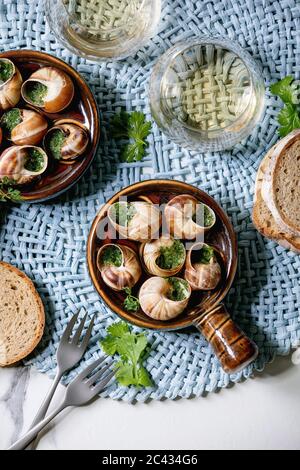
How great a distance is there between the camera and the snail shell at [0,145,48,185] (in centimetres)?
124

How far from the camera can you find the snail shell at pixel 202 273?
3.98 feet

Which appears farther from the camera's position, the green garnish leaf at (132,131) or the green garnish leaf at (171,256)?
the green garnish leaf at (132,131)

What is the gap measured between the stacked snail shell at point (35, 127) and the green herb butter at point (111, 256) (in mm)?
198

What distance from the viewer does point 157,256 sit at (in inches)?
48.4

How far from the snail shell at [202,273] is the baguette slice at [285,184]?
6.4 inches

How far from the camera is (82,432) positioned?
4.50 feet

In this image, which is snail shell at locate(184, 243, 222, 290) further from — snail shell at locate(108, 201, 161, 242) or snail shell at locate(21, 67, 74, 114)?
snail shell at locate(21, 67, 74, 114)

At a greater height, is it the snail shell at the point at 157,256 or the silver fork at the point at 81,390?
the snail shell at the point at 157,256


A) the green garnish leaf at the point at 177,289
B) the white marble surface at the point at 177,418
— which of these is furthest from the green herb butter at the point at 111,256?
the white marble surface at the point at 177,418

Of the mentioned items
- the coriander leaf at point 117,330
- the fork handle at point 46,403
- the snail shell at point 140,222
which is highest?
the snail shell at point 140,222

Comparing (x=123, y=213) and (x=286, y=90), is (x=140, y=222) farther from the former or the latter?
(x=286, y=90)

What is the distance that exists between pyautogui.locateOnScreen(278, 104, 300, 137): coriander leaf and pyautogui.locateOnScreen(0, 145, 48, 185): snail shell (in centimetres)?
50

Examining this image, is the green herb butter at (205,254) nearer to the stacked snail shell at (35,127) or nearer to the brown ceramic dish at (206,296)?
the brown ceramic dish at (206,296)
